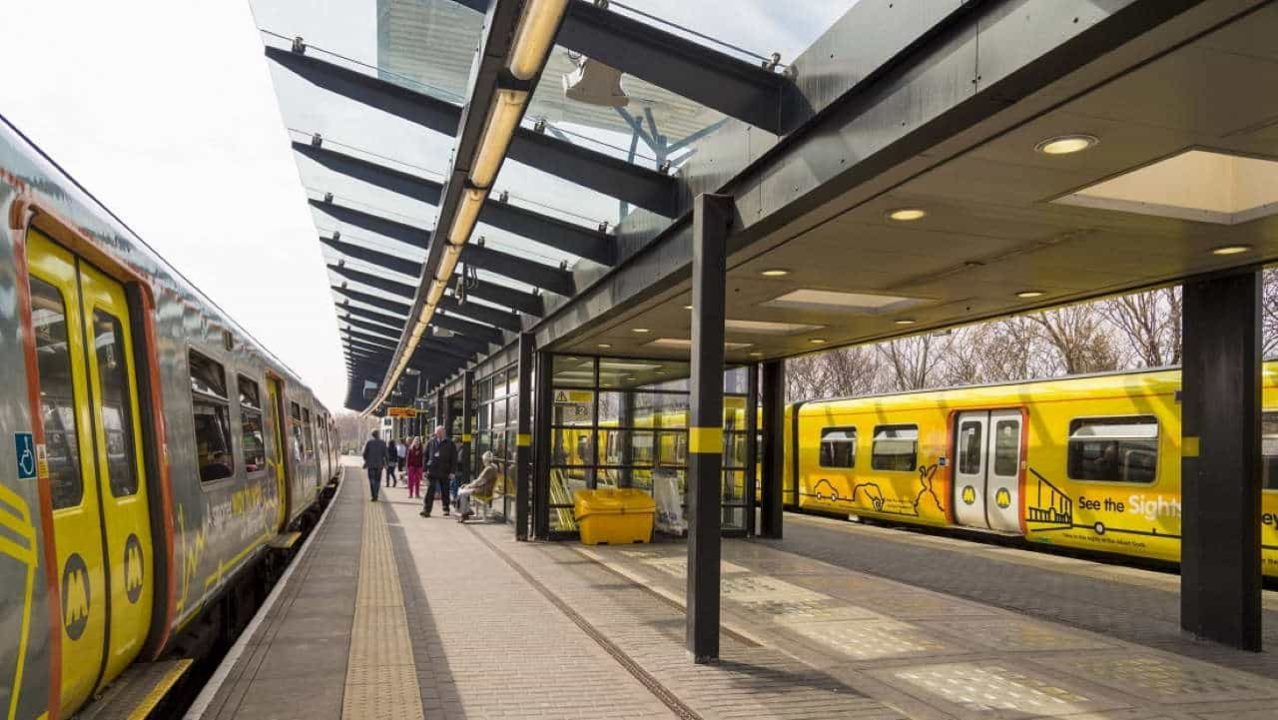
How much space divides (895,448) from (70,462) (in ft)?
49.2

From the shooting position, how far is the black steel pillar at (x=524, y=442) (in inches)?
551

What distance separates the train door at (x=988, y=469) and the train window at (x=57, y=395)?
12.9 meters

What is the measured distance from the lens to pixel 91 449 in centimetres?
376

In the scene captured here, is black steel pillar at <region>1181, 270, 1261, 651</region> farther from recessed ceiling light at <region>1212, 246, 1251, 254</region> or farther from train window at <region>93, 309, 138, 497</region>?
train window at <region>93, 309, 138, 497</region>

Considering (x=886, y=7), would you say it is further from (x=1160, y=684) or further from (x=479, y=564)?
(x=479, y=564)

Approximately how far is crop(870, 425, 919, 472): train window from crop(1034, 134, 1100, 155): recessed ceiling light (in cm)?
1198

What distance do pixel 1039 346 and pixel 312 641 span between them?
26.8m

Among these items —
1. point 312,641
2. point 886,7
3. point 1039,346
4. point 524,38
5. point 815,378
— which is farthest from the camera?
point 815,378

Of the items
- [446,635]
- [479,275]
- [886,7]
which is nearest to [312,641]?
[446,635]

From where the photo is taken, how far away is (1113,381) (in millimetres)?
12438

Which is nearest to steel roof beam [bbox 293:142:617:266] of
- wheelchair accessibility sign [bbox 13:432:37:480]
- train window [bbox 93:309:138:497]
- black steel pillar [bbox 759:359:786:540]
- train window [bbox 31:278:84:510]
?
train window [bbox 93:309:138:497]

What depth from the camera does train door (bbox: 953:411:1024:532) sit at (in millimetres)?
14086

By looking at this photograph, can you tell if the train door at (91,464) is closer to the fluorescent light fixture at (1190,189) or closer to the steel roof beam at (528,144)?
the steel roof beam at (528,144)

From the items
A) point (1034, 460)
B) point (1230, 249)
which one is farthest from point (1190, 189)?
point (1034, 460)
